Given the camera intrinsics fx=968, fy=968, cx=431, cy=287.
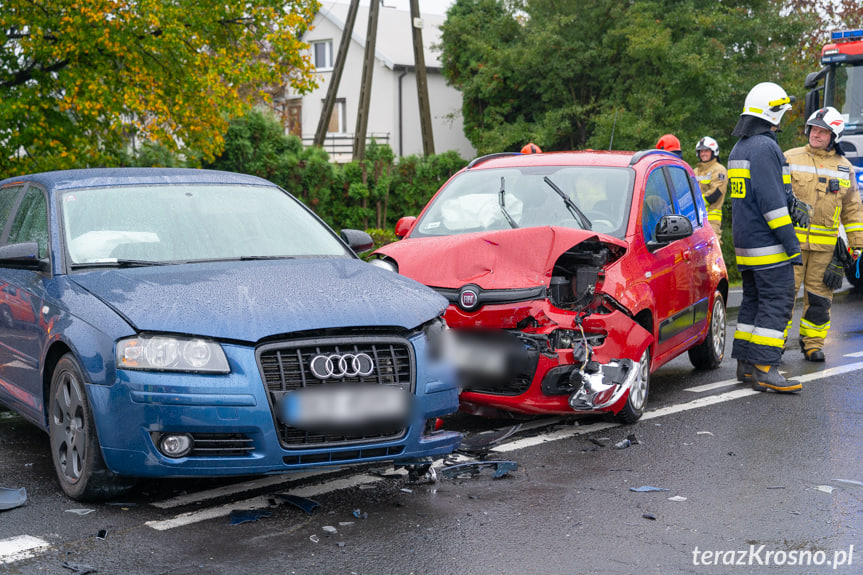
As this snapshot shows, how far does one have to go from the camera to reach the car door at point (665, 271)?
266 inches

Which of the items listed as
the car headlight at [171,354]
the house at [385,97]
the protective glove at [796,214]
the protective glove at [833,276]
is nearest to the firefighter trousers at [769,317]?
the protective glove at [796,214]

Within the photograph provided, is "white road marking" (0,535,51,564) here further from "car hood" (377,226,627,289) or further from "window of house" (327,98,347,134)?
"window of house" (327,98,347,134)

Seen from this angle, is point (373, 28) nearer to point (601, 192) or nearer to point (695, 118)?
point (695, 118)

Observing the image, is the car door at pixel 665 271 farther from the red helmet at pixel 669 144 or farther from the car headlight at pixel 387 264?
the red helmet at pixel 669 144

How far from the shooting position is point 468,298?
19.4ft

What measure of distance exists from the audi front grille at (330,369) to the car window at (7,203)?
2624 millimetres

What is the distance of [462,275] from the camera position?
19.9 feet

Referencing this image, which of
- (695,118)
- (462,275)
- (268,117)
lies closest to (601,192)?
(462,275)

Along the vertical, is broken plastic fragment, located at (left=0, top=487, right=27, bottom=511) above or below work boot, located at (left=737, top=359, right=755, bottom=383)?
above

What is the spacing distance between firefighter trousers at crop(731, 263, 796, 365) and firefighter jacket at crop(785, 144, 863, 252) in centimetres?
125

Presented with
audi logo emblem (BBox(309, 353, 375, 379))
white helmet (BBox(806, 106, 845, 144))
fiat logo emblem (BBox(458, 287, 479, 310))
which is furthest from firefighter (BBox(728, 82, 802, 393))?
audi logo emblem (BBox(309, 353, 375, 379))

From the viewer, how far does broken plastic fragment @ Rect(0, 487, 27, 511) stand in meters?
4.59

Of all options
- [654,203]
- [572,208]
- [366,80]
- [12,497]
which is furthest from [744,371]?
[366,80]

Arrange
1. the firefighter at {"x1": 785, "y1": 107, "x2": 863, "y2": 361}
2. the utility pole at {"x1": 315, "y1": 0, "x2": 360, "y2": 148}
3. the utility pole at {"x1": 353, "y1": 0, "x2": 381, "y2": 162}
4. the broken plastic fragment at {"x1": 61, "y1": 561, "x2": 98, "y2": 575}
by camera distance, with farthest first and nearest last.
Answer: the utility pole at {"x1": 315, "y1": 0, "x2": 360, "y2": 148}
the utility pole at {"x1": 353, "y1": 0, "x2": 381, "y2": 162}
the firefighter at {"x1": 785, "y1": 107, "x2": 863, "y2": 361}
the broken plastic fragment at {"x1": 61, "y1": 561, "x2": 98, "y2": 575}
